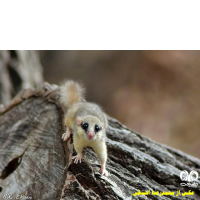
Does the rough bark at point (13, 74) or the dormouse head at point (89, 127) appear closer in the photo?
the dormouse head at point (89, 127)

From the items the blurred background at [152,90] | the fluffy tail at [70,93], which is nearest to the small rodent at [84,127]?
the fluffy tail at [70,93]

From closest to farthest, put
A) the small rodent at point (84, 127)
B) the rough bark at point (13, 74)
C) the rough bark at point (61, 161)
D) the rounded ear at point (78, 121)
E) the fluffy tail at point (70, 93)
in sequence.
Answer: the rough bark at point (61, 161)
the small rodent at point (84, 127)
the rounded ear at point (78, 121)
the fluffy tail at point (70, 93)
the rough bark at point (13, 74)

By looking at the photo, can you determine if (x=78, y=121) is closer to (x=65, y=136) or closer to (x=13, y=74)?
(x=65, y=136)

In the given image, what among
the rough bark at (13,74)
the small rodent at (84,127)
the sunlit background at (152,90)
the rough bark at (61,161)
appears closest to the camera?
the rough bark at (61,161)

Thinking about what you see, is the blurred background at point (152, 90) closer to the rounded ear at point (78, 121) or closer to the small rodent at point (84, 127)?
the small rodent at point (84, 127)

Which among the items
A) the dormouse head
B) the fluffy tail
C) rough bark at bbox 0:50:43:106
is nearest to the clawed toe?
the dormouse head

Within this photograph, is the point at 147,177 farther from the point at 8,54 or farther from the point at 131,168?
the point at 8,54
